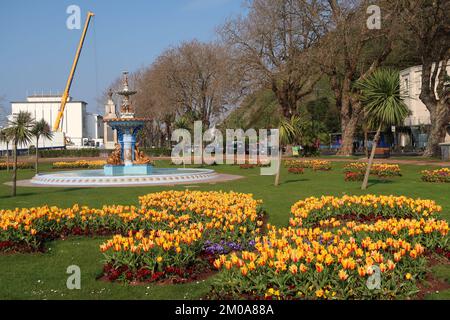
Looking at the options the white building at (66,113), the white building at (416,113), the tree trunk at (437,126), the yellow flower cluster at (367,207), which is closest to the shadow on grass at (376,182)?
the yellow flower cluster at (367,207)

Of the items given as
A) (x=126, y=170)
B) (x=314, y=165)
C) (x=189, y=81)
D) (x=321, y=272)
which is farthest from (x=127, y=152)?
(x=189, y=81)

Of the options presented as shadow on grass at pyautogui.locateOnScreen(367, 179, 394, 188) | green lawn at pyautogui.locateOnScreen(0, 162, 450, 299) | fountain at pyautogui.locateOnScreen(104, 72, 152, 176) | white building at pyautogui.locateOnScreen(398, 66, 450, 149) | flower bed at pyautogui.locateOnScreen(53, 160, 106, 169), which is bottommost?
green lawn at pyautogui.locateOnScreen(0, 162, 450, 299)

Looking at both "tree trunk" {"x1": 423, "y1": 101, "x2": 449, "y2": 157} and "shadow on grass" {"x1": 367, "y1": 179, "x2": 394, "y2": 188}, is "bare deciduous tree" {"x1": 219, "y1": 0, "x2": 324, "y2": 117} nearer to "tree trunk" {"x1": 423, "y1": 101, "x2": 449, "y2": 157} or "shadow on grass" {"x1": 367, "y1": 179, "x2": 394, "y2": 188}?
"tree trunk" {"x1": 423, "y1": 101, "x2": 449, "y2": 157}

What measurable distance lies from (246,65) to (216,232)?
116 feet

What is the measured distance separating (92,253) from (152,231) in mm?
1789

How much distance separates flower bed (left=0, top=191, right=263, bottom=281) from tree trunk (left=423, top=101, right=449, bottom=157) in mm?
26553

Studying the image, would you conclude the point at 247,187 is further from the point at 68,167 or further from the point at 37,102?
the point at 37,102

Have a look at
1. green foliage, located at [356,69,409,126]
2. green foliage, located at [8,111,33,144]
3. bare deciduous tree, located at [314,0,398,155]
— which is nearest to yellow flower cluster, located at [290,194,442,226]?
green foliage, located at [356,69,409,126]

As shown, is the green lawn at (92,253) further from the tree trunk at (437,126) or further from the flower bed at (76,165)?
the flower bed at (76,165)

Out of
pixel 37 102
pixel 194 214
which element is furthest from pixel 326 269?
pixel 37 102

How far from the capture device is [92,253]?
908 cm

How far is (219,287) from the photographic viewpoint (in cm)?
645

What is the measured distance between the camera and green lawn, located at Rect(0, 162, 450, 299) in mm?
6727
